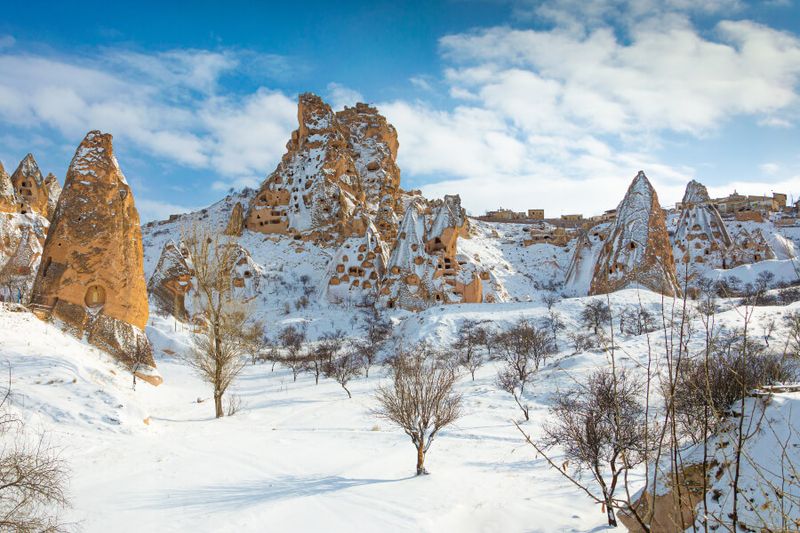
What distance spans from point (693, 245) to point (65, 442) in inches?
1692

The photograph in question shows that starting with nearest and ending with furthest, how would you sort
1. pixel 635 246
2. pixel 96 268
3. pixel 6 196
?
pixel 96 268 < pixel 635 246 < pixel 6 196

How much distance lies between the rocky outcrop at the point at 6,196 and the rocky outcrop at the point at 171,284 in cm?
1240

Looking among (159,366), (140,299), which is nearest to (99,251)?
(140,299)

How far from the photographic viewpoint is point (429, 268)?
34.8 metres

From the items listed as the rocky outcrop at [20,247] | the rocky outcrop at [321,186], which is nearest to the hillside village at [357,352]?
the rocky outcrop at [20,247]

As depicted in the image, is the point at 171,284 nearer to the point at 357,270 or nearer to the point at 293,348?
the point at 293,348

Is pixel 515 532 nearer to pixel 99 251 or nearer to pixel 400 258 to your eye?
pixel 99 251

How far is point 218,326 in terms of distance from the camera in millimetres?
15562

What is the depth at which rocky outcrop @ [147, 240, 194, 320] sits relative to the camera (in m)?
28.5

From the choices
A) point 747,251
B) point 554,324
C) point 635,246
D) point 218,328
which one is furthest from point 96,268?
point 747,251

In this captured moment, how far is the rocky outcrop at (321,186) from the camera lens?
49.8 metres

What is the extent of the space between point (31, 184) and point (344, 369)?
36.2 meters

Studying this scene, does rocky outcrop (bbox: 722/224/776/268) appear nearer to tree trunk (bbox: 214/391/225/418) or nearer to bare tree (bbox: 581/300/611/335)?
bare tree (bbox: 581/300/611/335)

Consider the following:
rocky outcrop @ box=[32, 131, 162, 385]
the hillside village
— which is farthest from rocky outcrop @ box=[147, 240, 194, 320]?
rocky outcrop @ box=[32, 131, 162, 385]
